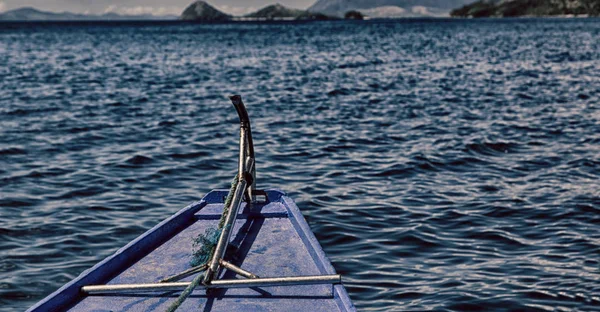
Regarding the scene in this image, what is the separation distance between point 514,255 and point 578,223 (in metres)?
2.14

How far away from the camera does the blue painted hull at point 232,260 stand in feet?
17.7

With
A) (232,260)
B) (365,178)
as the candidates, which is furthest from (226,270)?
(365,178)

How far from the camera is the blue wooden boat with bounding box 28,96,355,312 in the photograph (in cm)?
543

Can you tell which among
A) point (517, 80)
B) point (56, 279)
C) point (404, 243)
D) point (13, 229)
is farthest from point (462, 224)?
point (517, 80)

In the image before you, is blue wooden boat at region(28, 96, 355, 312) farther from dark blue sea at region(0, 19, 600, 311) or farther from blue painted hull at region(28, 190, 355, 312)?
dark blue sea at region(0, 19, 600, 311)

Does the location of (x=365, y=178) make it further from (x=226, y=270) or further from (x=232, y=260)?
(x=226, y=270)

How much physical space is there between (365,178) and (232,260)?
26.3ft

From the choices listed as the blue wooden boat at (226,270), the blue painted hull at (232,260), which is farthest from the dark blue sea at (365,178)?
the blue wooden boat at (226,270)

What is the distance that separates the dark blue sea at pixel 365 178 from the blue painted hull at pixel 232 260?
1.64 m

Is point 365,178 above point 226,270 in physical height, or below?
below

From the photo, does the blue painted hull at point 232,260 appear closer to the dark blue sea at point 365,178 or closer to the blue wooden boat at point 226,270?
the blue wooden boat at point 226,270

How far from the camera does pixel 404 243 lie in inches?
401

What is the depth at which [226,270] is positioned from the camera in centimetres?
629

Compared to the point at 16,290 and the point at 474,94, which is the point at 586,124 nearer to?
the point at 474,94
